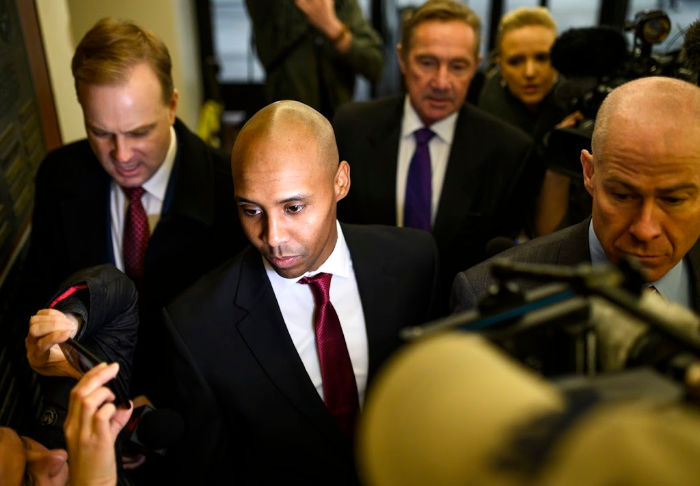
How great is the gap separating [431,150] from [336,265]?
→ 0.86m

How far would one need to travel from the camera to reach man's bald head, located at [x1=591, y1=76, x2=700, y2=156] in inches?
47.1

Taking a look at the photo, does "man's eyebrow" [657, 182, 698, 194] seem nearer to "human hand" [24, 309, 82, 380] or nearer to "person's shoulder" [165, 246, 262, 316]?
"person's shoulder" [165, 246, 262, 316]

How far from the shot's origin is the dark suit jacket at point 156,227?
1878 millimetres

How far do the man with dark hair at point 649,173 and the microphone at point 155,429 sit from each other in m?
0.97

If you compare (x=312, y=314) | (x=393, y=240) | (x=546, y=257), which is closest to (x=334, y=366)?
(x=312, y=314)

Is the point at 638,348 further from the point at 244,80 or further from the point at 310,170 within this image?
the point at 244,80

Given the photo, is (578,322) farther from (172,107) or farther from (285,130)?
(172,107)

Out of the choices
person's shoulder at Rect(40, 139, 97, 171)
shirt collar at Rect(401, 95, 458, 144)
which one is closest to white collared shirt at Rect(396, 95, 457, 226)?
shirt collar at Rect(401, 95, 458, 144)

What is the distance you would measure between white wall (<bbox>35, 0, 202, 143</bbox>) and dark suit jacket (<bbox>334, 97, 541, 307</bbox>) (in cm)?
127

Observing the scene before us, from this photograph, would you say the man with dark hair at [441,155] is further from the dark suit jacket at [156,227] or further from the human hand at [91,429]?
the human hand at [91,429]

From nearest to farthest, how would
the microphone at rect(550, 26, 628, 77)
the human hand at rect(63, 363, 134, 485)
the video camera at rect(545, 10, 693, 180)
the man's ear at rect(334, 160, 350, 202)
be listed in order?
1. the human hand at rect(63, 363, 134, 485)
2. the man's ear at rect(334, 160, 350, 202)
3. the video camera at rect(545, 10, 693, 180)
4. the microphone at rect(550, 26, 628, 77)

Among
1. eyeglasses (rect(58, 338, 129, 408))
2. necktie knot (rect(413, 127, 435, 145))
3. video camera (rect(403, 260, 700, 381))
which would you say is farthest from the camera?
necktie knot (rect(413, 127, 435, 145))

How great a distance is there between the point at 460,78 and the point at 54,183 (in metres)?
1.43

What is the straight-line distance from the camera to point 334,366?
152 centimetres
